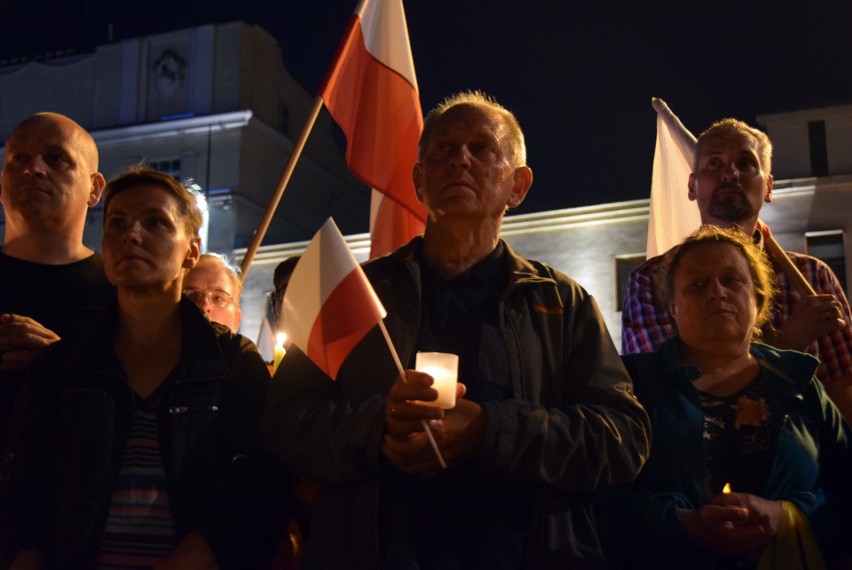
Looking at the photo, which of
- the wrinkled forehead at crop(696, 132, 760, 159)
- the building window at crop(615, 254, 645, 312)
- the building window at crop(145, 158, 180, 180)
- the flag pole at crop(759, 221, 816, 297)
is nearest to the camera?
the flag pole at crop(759, 221, 816, 297)

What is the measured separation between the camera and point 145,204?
11.3 ft

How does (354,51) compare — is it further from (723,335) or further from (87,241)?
(87,241)

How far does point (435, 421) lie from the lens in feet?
8.96

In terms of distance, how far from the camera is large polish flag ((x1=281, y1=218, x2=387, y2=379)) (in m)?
2.92

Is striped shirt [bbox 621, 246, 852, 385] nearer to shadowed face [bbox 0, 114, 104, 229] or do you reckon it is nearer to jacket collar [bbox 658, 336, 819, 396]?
jacket collar [bbox 658, 336, 819, 396]

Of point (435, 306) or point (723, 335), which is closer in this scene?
point (435, 306)

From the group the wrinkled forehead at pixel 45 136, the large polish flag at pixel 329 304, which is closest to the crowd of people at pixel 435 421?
the large polish flag at pixel 329 304

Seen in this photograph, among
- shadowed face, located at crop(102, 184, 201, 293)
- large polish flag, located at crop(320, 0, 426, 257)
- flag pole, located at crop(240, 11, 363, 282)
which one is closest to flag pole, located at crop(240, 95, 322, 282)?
flag pole, located at crop(240, 11, 363, 282)

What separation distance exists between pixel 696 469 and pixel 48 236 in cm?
256

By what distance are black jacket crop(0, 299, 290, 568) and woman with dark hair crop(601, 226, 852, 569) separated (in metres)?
1.19

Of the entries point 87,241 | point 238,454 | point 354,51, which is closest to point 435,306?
point 238,454

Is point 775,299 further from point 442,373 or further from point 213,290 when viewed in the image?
point 213,290

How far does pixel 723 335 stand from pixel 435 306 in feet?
3.38

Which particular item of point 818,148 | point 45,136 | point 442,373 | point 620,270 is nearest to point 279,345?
point 45,136
